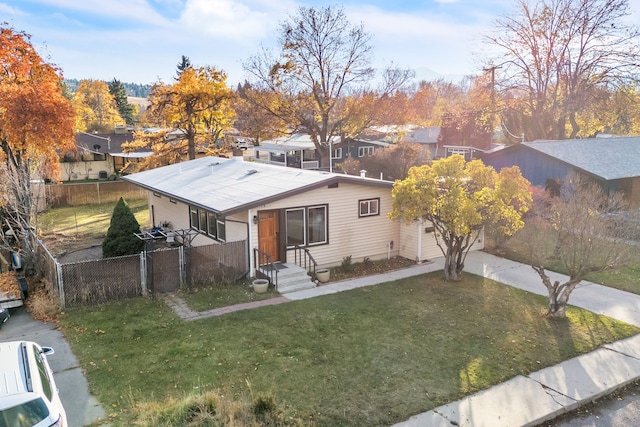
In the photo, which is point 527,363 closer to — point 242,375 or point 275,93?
point 242,375

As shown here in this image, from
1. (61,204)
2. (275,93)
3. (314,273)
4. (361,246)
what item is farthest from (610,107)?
(61,204)

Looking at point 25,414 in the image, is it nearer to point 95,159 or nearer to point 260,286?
point 260,286

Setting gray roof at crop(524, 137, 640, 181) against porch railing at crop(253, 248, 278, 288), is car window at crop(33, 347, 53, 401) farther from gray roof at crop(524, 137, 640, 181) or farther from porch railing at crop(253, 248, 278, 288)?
gray roof at crop(524, 137, 640, 181)

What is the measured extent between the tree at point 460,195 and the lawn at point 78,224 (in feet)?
45.9

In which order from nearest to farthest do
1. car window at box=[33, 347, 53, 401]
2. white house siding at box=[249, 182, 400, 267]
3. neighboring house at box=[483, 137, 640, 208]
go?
car window at box=[33, 347, 53, 401] → white house siding at box=[249, 182, 400, 267] → neighboring house at box=[483, 137, 640, 208]

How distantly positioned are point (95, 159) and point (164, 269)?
104 feet

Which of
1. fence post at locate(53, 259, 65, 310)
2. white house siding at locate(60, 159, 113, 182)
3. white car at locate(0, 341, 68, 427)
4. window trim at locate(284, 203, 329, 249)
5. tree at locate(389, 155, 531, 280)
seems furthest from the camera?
white house siding at locate(60, 159, 113, 182)

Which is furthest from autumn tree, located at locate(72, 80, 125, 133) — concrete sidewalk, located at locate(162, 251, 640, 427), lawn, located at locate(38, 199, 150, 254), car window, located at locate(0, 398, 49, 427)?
car window, located at locate(0, 398, 49, 427)

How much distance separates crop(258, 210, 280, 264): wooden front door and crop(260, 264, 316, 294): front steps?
2.31ft

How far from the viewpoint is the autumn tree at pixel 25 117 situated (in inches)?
535

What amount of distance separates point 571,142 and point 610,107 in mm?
11555

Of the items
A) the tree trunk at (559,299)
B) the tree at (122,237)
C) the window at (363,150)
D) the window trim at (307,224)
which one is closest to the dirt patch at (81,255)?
the tree at (122,237)

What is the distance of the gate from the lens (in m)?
13.1

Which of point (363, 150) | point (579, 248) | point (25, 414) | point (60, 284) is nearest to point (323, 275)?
point (579, 248)
